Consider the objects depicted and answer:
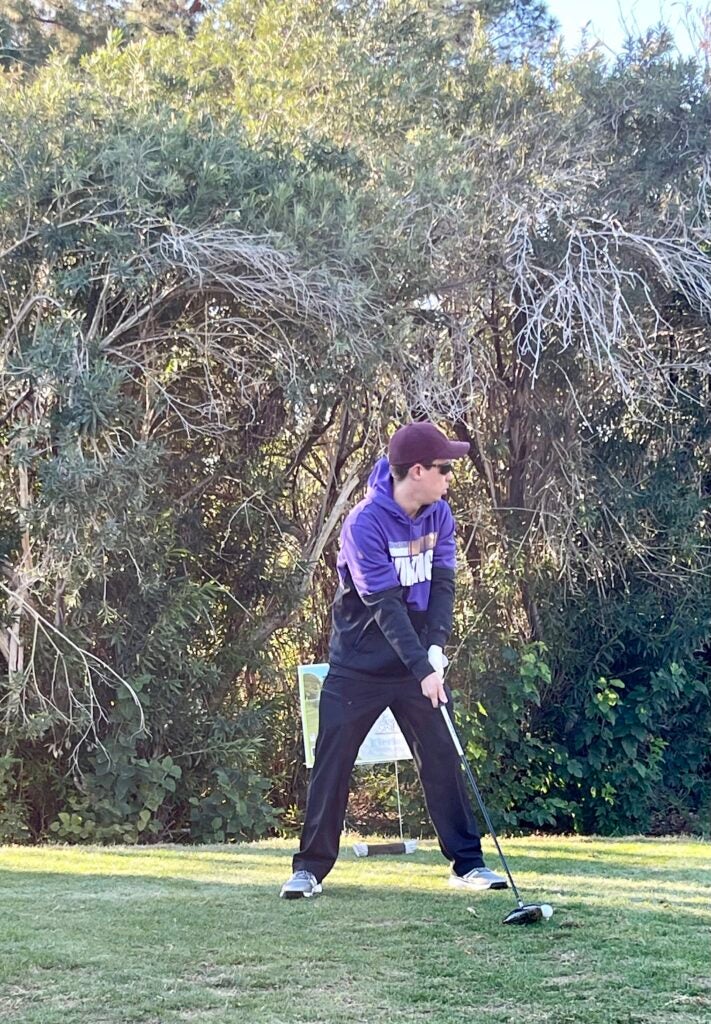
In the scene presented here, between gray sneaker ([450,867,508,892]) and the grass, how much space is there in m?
0.08

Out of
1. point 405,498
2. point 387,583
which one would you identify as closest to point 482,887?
point 387,583

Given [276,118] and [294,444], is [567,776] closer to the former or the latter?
[294,444]

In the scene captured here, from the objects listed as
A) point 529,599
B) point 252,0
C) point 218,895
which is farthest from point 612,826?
point 252,0

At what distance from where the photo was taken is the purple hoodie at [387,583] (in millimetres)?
4824

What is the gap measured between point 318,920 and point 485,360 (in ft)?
14.6

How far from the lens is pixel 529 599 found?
8.50m

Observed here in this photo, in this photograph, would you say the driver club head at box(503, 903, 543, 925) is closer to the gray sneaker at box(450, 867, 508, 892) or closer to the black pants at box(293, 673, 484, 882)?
the gray sneaker at box(450, 867, 508, 892)

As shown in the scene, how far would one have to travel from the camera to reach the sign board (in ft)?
23.4

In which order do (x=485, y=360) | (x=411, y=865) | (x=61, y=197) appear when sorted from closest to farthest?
(x=411, y=865) → (x=61, y=197) → (x=485, y=360)

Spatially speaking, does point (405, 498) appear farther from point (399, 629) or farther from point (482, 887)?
point (482, 887)

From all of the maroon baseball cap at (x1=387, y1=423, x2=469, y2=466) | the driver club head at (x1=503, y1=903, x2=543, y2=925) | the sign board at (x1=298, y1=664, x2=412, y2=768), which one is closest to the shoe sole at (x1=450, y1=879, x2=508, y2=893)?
the driver club head at (x1=503, y1=903, x2=543, y2=925)

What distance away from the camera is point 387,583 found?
4.81 m

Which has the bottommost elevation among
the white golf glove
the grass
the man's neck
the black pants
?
the grass

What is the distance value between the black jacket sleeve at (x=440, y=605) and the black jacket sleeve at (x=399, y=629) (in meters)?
0.18
